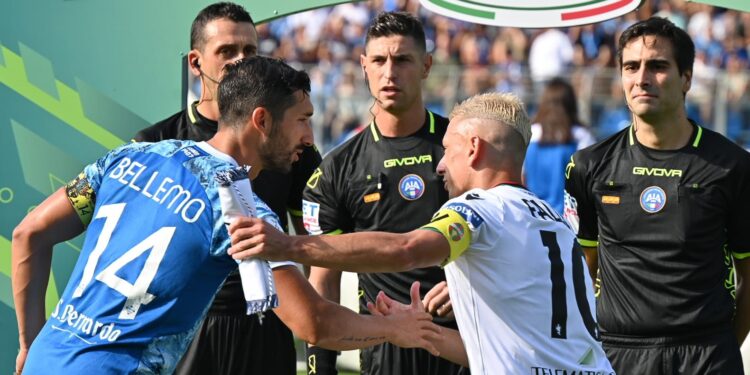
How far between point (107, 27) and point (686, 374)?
4.33m

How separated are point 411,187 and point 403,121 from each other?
0.42 metres

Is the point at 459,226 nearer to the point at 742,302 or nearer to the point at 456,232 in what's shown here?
the point at 456,232

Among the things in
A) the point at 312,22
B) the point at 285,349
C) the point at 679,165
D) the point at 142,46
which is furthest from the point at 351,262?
the point at 312,22

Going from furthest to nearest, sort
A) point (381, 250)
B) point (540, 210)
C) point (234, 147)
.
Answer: point (540, 210) → point (234, 147) → point (381, 250)

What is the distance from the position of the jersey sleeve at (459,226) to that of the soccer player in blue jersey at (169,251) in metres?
0.44

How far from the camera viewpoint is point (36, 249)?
4195mm

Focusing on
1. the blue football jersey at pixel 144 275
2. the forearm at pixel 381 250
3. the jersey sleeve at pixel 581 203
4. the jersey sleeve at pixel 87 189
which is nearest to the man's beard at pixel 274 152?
the blue football jersey at pixel 144 275

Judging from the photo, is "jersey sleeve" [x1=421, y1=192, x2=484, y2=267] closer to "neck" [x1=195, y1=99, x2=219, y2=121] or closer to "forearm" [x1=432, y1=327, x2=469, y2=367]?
"forearm" [x1=432, y1=327, x2=469, y2=367]

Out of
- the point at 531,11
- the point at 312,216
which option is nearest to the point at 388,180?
the point at 312,216

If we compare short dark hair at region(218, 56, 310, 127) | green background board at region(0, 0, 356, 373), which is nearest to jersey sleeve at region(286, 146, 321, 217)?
green background board at region(0, 0, 356, 373)

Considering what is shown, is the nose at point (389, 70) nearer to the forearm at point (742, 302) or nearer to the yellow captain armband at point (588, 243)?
the yellow captain armband at point (588, 243)

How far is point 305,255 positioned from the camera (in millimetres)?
3691

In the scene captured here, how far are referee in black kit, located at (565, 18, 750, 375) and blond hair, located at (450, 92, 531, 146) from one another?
1.80 metres

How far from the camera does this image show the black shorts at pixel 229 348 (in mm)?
5824
